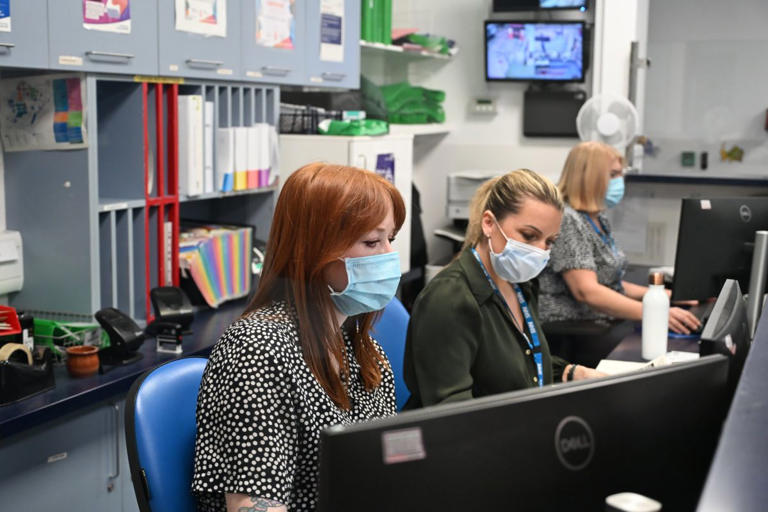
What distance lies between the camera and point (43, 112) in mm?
2576

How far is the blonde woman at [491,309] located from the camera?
195 cm

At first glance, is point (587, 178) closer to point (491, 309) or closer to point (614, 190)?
point (614, 190)

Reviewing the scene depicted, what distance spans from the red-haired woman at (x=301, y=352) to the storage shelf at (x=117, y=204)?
1316mm

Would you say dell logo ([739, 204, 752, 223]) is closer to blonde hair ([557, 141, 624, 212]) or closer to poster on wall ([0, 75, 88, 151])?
blonde hair ([557, 141, 624, 212])

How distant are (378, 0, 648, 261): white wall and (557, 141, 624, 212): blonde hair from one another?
174 cm

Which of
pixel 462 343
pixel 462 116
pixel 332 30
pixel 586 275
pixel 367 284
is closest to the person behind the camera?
pixel 367 284

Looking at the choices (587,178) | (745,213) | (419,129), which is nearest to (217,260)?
(587,178)

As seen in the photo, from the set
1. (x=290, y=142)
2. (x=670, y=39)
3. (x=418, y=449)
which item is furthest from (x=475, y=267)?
(x=670, y=39)

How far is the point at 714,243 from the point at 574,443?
2.08 metres

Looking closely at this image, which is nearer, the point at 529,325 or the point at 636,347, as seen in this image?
the point at 529,325

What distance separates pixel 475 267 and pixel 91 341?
116 cm

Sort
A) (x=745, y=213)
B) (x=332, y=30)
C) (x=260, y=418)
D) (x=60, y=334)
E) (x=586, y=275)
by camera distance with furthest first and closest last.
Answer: (x=332, y=30) < (x=586, y=275) < (x=745, y=213) < (x=60, y=334) < (x=260, y=418)

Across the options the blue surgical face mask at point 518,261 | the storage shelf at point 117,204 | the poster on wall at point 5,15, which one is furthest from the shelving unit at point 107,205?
the blue surgical face mask at point 518,261

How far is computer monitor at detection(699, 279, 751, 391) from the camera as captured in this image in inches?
46.4
